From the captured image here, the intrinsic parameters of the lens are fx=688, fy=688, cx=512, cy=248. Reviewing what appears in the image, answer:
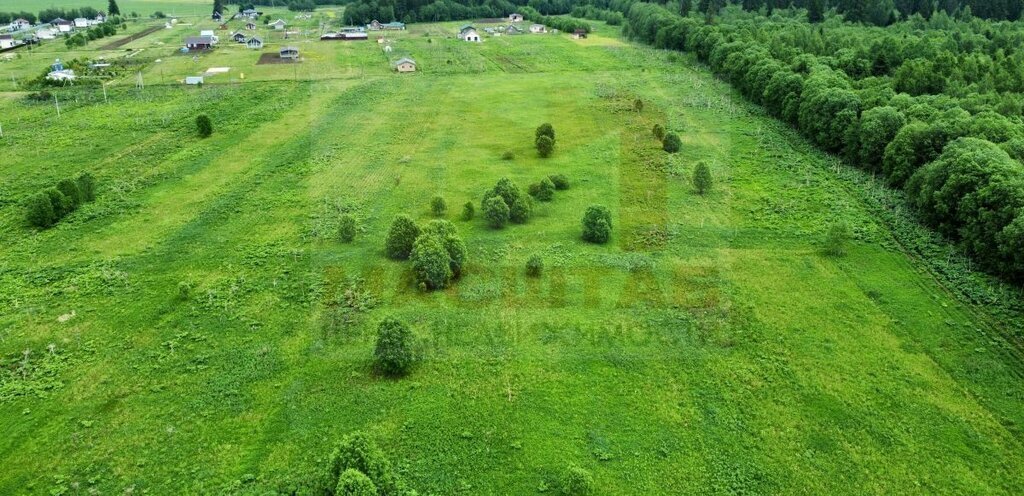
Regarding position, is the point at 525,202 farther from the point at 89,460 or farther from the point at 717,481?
the point at 89,460

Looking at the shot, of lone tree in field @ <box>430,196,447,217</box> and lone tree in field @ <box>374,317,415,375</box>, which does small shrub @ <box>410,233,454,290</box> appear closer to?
lone tree in field @ <box>374,317,415,375</box>

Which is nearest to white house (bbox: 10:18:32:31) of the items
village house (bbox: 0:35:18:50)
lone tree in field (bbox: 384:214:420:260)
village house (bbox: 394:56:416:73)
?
village house (bbox: 0:35:18:50)

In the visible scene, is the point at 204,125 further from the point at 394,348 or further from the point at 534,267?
the point at 394,348

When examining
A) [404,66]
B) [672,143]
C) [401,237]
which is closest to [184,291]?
[401,237]

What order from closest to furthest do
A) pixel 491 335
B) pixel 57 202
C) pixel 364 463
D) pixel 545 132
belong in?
pixel 364 463 → pixel 491 335 → pixel 57 202 → pixel 545 132

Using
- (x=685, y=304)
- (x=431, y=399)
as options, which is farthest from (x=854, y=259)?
(x=431, y=399)

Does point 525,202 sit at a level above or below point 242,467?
above

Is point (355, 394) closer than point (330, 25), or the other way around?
point (355, 394)

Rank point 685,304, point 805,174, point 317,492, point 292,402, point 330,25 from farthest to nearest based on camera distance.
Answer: point 330,25
point 805,174
point 685,304
point 292,402
point 317,492
